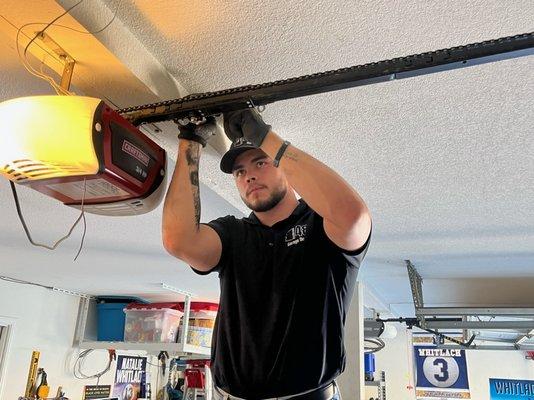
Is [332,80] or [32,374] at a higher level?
[332,80]

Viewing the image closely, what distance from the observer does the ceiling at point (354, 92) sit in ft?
3.75

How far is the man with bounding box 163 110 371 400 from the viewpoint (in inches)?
46.5

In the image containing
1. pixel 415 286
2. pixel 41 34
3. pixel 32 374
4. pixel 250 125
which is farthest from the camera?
pixel 32 374

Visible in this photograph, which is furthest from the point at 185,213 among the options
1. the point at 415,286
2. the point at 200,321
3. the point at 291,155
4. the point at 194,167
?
the point at 200,321

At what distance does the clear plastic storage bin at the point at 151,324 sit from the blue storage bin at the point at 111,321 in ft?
1.28

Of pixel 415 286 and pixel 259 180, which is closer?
pixel 259 180

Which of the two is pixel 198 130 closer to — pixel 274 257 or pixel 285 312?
pixel 274 257

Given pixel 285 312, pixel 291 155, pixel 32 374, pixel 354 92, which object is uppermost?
pixel 354 92

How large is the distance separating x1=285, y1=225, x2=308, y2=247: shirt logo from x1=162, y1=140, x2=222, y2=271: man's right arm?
0.23 m

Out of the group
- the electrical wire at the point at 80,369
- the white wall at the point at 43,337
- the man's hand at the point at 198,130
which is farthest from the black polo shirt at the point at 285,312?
the electrical wire at the point at 80,369

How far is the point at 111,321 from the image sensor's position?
4699 millimetres

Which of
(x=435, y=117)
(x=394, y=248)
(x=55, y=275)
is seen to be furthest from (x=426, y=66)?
(x=55, y=275)

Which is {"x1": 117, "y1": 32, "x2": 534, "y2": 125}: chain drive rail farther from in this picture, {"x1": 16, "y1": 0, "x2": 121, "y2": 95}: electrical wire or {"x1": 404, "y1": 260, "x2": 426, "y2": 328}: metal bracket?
{"x1": 404, "y1": 260, "x2": 426, "y2": 328}: metal bracket

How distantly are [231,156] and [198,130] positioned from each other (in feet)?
0.37
